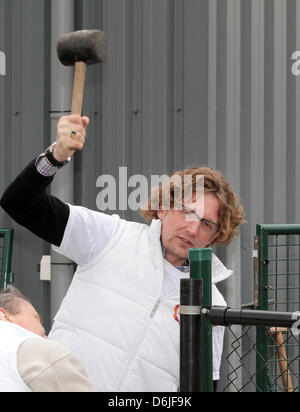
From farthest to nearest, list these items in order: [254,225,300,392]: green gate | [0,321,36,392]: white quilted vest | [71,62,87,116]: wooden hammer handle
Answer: [254,225,300,392]: green gate, [71,62,87,116]: wooden hammer handle, [0,321,36,392]: white quilted vest

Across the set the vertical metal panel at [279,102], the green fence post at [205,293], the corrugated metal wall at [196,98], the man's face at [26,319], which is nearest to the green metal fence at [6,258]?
the corrugated metal wall at [196,98]

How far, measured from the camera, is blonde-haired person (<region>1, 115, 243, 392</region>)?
95.3 inches

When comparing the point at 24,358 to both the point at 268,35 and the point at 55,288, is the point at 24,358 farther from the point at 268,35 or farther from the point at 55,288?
the point at 268,35

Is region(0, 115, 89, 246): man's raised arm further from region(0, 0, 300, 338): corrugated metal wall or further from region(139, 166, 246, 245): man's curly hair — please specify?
region(0, 0, 300, 338): corrugated metal wall

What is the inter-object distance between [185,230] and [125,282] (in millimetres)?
314

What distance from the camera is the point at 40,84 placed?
4.00 m

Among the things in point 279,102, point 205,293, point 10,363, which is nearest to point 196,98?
point 279,102

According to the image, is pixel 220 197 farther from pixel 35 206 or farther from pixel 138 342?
pixel 35 206

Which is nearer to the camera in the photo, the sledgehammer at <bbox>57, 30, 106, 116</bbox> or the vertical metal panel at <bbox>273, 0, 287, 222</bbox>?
the sledgehammer at <bbox>57, 30, 106, 116</bbox>

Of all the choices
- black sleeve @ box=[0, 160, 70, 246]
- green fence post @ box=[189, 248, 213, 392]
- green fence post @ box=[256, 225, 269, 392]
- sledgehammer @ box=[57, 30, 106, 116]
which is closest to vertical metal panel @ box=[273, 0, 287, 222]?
green fence post @ box=[256, 225, 269, 392]

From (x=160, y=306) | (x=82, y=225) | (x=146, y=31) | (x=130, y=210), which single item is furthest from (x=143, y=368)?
(x=146, y=31)

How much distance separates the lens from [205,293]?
1.87 meters
